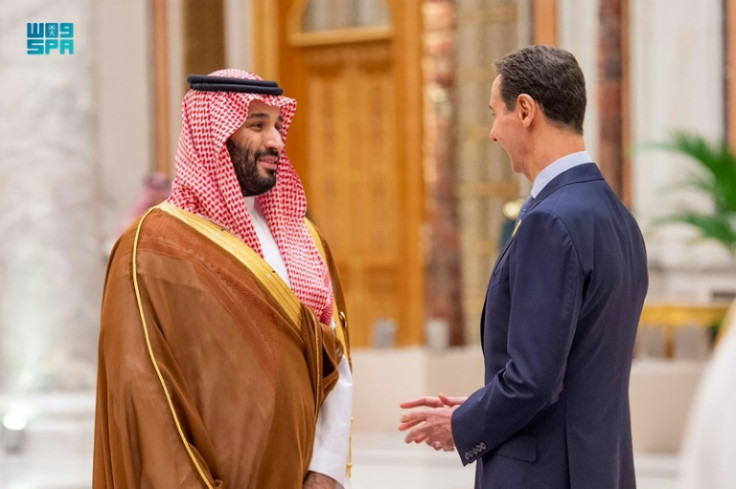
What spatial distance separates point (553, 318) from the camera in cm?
225

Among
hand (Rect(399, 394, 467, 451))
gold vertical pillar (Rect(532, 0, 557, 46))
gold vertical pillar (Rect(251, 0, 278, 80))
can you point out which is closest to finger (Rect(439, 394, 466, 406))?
hand (Rect(399, 394, 467, 451))

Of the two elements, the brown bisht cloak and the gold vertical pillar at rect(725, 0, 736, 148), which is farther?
the gold vertical pillar at rect(725, 0, 736, 148)

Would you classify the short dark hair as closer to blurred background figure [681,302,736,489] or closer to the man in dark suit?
the man in dark suit

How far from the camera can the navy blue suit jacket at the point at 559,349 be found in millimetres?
2266

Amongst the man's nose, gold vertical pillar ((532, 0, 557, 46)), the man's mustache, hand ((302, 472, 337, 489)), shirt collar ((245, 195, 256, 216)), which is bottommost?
hand ((302, 472, 337, 489))

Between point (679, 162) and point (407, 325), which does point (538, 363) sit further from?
point (407, 325)

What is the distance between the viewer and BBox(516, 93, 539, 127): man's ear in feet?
7.83

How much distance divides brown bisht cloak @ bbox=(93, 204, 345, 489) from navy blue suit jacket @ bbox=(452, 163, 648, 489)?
0.42 metres

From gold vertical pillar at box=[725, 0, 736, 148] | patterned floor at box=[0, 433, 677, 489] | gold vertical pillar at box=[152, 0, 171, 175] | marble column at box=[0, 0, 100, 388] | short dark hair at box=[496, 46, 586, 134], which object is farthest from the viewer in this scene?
gold vertical pillar at box=[152, 0, 171, 175]

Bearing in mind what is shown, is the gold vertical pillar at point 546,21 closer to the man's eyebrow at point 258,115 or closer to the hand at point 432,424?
Result: the man's eyebrow at point 258,115

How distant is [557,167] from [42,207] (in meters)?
5.84

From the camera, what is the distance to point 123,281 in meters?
2.55

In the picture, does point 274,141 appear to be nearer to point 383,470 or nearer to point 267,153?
point 267,153

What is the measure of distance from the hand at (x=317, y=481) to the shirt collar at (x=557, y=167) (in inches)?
31.8
